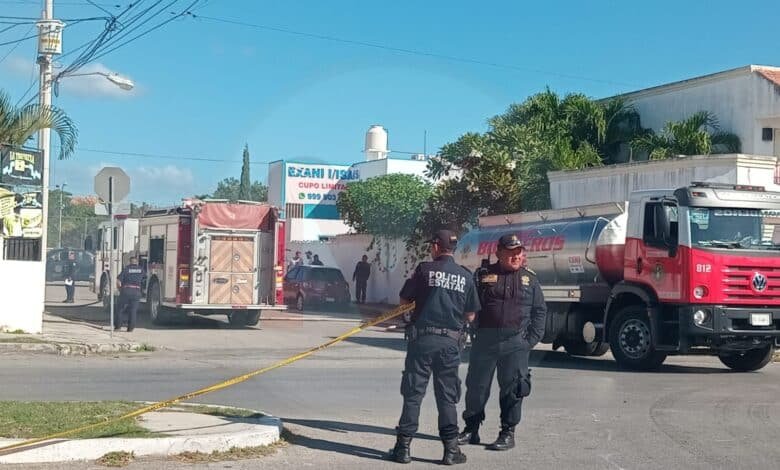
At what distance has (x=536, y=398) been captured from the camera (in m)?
12.3

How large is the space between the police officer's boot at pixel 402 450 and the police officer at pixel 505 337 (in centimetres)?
89

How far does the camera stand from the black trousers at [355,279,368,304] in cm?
3547

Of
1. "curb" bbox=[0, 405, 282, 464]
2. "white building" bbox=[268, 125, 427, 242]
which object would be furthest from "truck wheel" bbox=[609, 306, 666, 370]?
"white building" bbox=[268, 125, 427, 242]

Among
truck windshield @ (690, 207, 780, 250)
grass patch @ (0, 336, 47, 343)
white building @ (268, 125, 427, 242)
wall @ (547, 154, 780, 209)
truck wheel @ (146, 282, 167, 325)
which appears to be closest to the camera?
truck windshield @ (690, 207, 780, 250)

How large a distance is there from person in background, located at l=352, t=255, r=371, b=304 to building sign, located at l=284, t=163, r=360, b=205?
1996 cm

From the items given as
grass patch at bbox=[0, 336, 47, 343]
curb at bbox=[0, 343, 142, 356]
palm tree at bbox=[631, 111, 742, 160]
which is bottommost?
curb at bbox=[0, 343, 142, 356]

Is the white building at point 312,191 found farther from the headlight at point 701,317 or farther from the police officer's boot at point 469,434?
the police officer's boot at point 469,434

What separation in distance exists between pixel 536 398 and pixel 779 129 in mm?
19132

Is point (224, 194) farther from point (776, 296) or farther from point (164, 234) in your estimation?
point (776, 296)

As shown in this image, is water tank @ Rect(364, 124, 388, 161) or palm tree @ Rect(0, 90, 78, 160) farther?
water tank @ Rect(364, 124, 388, 161)

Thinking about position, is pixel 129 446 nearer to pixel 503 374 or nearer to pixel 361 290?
pixel 503 374

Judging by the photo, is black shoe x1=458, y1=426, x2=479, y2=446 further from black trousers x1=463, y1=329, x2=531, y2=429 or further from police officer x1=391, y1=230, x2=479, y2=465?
police officer x1=391, y1=230, x2=479, y2=465

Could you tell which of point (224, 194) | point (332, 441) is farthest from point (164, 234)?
point (224, 194)

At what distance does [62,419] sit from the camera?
9117 millimetres
